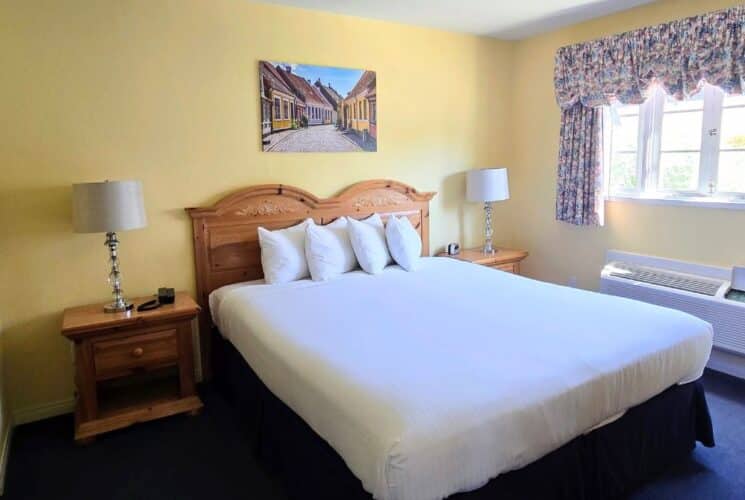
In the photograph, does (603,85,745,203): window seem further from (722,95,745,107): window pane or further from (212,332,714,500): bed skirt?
(212,332,714,500): bed skirt

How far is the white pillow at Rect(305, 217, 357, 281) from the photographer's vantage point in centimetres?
321

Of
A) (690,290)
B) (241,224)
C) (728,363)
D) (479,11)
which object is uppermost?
(479,11)

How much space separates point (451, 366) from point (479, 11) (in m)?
2.81

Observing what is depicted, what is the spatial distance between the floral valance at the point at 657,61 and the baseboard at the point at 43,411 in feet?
13.4

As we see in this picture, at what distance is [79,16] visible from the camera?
2.77 metres

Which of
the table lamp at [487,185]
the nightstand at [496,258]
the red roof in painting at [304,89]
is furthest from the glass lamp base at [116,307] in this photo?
the table lamp at [487,185]

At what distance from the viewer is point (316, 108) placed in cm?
355

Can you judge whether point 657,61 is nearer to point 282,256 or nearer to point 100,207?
point 282,256

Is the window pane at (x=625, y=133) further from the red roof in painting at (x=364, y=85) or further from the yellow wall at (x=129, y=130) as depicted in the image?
the red roof in painting at (x=364, y=85)

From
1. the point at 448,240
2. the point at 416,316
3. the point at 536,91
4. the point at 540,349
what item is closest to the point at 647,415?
the point at 540,349

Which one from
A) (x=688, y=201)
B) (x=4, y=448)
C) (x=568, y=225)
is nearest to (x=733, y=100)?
(x=688, y=201)

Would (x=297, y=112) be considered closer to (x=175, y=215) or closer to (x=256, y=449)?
(x=175, y=215)

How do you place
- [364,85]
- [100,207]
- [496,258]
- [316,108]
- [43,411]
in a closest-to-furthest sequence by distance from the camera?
[100,207] < [43,411] < [316,108] < [364,85] < [496,258]

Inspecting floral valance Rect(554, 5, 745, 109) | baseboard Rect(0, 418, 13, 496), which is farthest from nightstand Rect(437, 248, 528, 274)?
baseboard Rect(0, 418, 13, 496)
